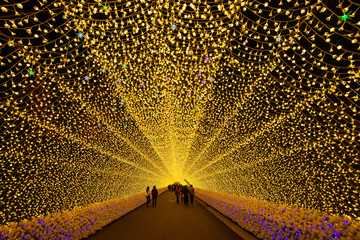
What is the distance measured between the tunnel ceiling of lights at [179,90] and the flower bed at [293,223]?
Answer: 1.86 m

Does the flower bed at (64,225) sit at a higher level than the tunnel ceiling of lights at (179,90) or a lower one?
lower

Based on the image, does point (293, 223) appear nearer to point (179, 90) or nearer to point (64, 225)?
point (64, 225)

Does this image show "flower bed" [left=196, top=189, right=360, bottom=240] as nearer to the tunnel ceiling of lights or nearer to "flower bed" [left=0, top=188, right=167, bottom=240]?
the tunnel ceiling of lights

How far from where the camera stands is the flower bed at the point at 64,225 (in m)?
3.82

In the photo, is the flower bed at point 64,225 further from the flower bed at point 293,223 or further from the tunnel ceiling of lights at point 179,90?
the flower bed at point 293,223

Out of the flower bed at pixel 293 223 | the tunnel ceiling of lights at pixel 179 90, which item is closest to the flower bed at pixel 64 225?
the tunnel ceiling of lights at pixel 179 90

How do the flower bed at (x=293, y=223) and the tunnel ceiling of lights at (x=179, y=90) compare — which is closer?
the flower bed at (x=293, y=223)

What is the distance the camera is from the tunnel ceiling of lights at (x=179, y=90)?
486 centimetres

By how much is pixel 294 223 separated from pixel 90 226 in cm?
496

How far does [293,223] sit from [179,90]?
561 centimetres

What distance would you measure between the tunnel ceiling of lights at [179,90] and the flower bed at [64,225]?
76.9 inches

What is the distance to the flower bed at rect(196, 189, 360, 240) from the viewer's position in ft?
12.6

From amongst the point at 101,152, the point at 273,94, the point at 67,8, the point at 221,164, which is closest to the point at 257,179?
the point at 221,164

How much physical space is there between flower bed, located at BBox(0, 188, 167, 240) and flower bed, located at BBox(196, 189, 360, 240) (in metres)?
4.18
